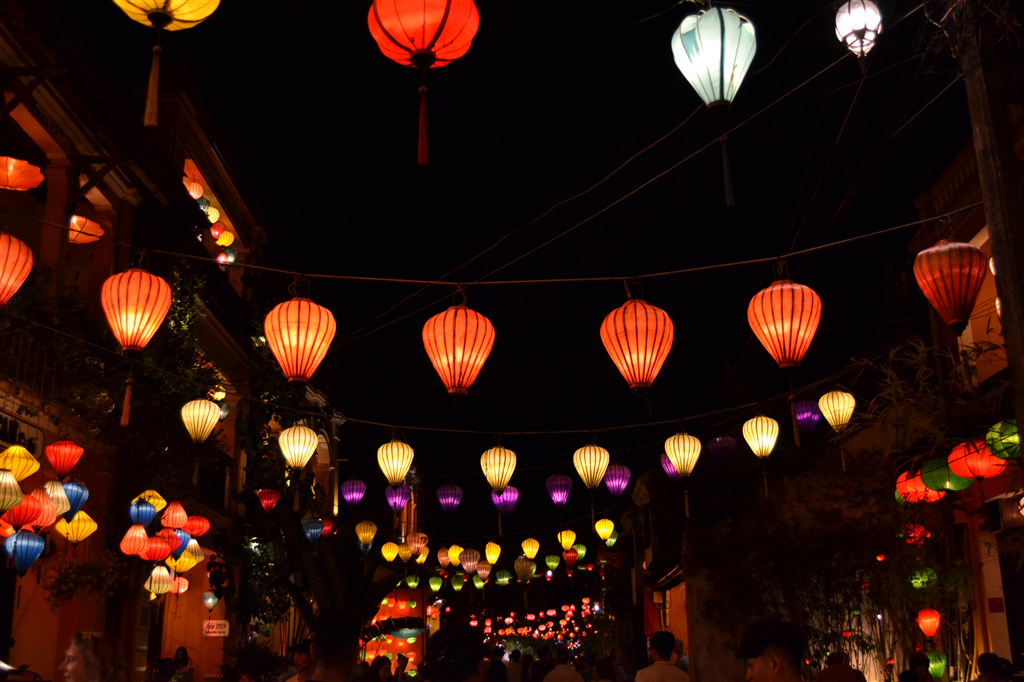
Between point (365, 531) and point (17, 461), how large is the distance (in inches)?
397

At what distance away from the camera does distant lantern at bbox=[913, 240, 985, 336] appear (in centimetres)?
632

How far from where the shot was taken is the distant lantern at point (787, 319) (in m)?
7.21

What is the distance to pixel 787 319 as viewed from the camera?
284 inches

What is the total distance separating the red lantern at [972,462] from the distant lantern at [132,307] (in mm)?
6781

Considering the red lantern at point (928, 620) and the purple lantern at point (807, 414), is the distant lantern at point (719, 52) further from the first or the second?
the purple lantern at point (807, 414)

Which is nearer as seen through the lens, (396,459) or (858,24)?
(858,24)

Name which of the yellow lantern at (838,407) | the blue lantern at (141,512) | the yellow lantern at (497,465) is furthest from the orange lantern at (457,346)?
the blue lantern at (141,512)

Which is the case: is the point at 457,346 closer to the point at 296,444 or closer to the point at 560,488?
the point at 296,444

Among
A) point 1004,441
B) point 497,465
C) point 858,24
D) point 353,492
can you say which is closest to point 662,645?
point 1004,441

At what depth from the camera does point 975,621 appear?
1246 cm

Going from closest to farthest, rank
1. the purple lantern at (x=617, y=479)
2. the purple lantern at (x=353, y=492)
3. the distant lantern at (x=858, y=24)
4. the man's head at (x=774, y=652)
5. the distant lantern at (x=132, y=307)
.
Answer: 1. the man's head at (x=774, y=652)
2. the distant lantern at (x=858, y=24)
3. the distant lantern at (x=132, y=307)
4. the purple lantern at (x=617, y=479)
5. the purple lantern at (x=353, y=492)

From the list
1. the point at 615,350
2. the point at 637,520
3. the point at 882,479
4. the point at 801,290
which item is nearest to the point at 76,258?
the point at 615,350

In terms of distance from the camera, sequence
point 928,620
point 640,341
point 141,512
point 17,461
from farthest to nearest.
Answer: point 141,512 → point 928,620 → point 17,461 → point 640,341

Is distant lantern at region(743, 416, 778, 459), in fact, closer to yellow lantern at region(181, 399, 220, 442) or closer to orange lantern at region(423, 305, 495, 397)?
Result: orange lantern at region(423, 305, 495, 397)
